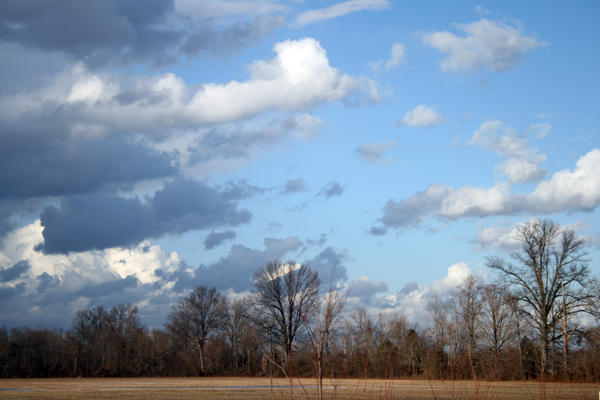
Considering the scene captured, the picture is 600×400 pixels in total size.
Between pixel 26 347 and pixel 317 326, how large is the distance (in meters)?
88.6

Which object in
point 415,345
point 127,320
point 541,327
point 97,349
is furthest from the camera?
point 127,320

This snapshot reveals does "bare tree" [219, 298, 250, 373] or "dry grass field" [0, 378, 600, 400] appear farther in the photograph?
"bare tree" [219, 298, 250, 373]

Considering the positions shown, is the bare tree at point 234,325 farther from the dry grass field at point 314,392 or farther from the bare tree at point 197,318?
the dry grass field at point 314,392

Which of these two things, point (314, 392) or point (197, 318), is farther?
point (197, 318)

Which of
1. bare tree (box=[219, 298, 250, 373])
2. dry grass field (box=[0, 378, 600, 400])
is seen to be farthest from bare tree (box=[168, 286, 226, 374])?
dry grass field (box=[0, 378, 600, 400])

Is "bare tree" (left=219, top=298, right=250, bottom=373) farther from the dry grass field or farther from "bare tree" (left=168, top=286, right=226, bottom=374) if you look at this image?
the dry grass field

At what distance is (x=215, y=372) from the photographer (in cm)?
7588

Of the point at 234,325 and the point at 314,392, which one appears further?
the point at 234,325

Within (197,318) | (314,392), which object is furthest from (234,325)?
(314,392)

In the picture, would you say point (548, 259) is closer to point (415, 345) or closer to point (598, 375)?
point (598, 375)

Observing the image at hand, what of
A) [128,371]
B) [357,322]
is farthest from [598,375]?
[128,371]

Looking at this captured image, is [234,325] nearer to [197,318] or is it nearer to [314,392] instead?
[197,318]

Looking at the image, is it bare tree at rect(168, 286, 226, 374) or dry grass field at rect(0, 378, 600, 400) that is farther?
bare tree at rect(168, 286, 226, 374)

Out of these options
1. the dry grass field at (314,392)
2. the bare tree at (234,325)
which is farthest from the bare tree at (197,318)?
the dry grass field at (314,392)
